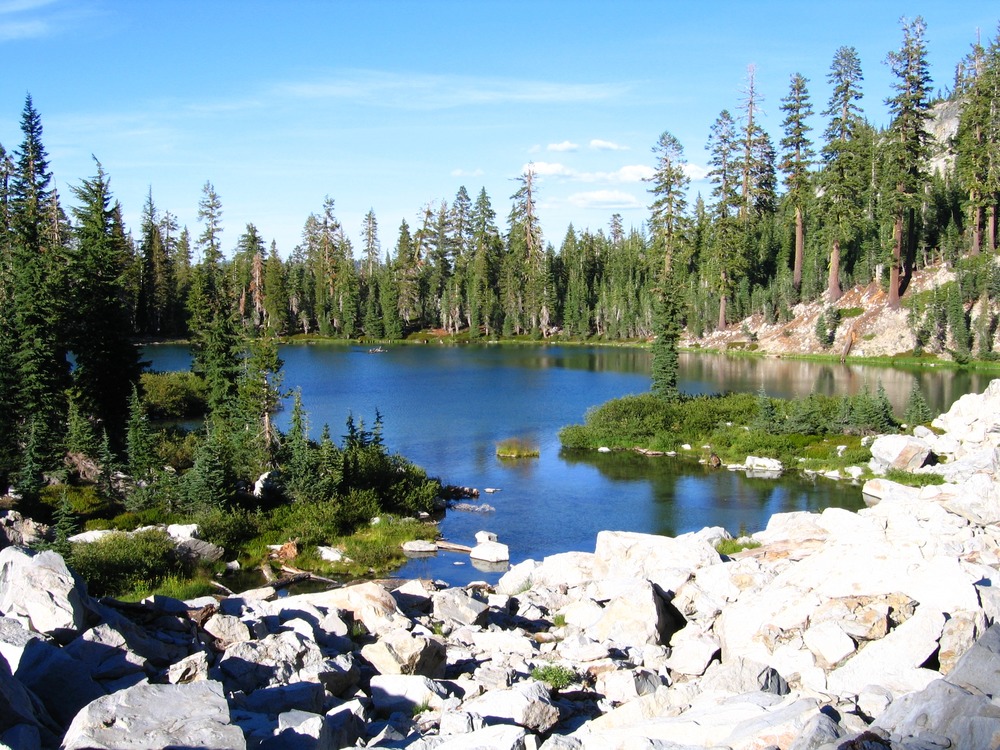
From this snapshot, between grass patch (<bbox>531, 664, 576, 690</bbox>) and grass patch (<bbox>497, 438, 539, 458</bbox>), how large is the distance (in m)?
26.5

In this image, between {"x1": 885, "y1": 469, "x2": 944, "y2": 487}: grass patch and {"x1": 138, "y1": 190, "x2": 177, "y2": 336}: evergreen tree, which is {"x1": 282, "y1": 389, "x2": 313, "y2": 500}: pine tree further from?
{"x1": 138, "y1": 190, "x2": 177, "y2": 336}: evergreen tree

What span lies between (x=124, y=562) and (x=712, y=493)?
2067 centimetres

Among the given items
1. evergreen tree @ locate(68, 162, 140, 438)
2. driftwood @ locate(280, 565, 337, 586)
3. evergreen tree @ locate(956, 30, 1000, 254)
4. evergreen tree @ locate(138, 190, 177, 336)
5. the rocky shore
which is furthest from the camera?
evergreen tree @ locate(138, 190, 177, 336)

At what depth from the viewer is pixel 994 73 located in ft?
240

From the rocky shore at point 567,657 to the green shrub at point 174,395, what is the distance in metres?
34.3

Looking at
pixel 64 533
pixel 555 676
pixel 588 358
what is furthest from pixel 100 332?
pixel 588 358

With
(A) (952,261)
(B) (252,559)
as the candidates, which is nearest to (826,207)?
(A) (952,261)

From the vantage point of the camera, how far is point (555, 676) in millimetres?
12023

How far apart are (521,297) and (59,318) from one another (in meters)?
82.7

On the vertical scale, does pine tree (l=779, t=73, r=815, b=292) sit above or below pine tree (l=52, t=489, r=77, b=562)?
above

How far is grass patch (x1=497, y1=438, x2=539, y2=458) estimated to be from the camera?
38.9 m

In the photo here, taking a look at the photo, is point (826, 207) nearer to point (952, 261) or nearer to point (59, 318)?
point (952, 261)

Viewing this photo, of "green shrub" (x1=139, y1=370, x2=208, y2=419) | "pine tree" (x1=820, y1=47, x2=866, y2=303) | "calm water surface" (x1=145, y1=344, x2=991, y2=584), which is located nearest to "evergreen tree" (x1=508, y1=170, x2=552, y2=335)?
"calm water surface" (x1=145, y1=344, x2=991, y2=584)

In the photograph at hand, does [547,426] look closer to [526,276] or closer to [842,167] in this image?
[842,167]
